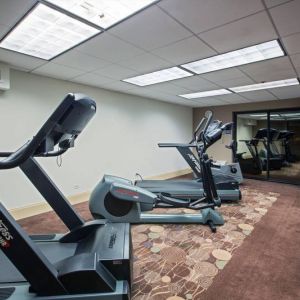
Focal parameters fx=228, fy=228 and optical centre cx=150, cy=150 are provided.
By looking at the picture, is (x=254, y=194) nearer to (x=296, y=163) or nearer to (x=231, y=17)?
(x=231, y=17)

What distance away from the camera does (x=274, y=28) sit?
2182 millimetres

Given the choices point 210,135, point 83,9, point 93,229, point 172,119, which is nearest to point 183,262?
point 93,229

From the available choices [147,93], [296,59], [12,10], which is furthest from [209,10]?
[147,93]

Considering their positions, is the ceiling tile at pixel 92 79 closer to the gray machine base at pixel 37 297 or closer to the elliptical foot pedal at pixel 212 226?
the elliptical foot pedal at pixel 212 226

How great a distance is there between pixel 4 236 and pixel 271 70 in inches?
153

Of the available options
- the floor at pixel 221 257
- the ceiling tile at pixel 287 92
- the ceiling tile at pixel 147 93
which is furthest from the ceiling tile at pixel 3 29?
the ceiling tile at pixel 287 92

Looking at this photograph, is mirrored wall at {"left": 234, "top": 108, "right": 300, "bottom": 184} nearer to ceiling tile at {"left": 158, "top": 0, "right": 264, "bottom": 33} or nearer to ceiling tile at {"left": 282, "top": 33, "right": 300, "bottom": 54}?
ceiling tile at {"left": 282, "top": 33, "right": 300, "bottom": 54}

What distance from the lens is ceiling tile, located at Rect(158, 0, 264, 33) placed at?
1.77 m

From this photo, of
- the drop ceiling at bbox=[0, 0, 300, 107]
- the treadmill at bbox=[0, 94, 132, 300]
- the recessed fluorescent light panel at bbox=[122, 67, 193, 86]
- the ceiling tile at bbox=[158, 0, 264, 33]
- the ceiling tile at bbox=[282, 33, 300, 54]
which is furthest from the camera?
the recessed fluorescent light panel at bbox=[122, 67, 193, 86]

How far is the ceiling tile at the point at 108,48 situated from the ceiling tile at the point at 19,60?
32.5 inches

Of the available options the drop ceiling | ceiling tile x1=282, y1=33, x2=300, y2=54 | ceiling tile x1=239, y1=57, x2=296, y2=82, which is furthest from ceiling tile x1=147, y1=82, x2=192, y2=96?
ceiling tile x1=282, y1=33, x2=300, y2=54

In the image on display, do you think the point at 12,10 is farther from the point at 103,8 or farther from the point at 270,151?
the point at 270,151

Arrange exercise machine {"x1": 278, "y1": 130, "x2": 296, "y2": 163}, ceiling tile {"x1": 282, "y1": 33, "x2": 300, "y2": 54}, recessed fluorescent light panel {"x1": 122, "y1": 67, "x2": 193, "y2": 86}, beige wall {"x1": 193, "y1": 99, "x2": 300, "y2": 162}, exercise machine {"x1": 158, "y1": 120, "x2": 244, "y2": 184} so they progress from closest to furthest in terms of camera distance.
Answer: ceiling tile {"x1": 282, "y1": 33, "x2": 300, "y2": 54}, recessed fluorescent light panel {"x1": 122, "y1": 67, "x2": 193, "y2": 86}, exercise machine {"x1": 158, "y1": 120, "x2": 244, "y2": 184}, beige wall {"x1": 193, "y1": 99, "x2": 300, "y2": 162}, exercise machine {"x1": 278, "y1": 130, "x2": 296, "y2": 163}

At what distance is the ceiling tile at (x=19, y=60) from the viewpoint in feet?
9.61
